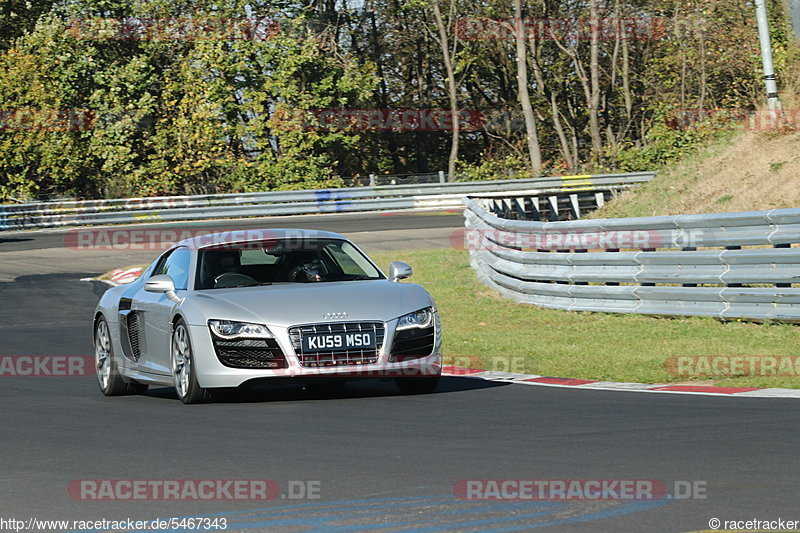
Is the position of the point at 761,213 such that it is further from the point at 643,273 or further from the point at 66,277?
the point at 66,277

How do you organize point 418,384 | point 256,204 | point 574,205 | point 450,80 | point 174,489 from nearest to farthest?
1. point 174,489
2. point 418,384
3. point 574,205
4. point 256,204
5. point 450,80

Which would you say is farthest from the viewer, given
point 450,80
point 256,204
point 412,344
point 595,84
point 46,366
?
point 450,80

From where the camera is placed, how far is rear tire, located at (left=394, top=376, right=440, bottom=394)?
1015cm

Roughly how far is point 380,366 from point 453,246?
60.4ft

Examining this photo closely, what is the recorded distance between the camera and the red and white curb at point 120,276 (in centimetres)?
2381

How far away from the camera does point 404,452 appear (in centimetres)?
716

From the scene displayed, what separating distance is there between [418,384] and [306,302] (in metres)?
1.17

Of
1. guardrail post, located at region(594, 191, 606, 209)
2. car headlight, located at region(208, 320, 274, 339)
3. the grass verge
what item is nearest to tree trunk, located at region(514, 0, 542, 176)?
guardrail post, located at region(594, 191, 606, 209)

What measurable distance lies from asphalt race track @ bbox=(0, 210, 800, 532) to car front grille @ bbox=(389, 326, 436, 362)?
351 mm

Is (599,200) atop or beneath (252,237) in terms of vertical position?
beneath

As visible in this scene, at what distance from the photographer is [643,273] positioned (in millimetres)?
14227

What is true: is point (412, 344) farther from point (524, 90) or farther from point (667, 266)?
point (524, 90)

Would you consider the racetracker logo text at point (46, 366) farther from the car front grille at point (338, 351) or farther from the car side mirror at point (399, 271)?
the car front grille at point (338, 351)

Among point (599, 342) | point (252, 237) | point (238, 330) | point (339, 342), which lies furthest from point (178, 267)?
point (599, 342)
